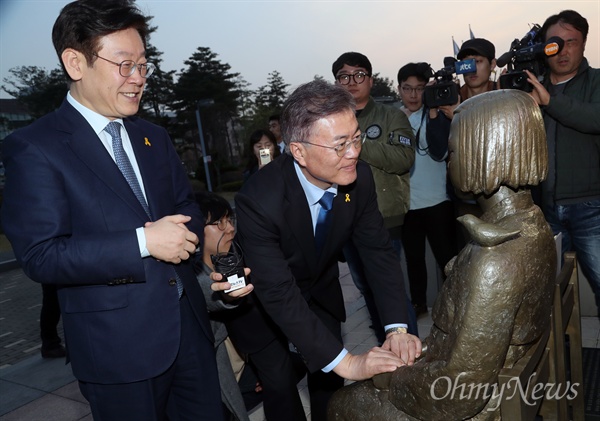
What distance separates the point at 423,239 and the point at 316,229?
8.89 feet

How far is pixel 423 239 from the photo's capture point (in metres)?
4.85

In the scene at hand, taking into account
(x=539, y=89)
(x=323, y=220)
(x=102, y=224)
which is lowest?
(x=323, y=220)

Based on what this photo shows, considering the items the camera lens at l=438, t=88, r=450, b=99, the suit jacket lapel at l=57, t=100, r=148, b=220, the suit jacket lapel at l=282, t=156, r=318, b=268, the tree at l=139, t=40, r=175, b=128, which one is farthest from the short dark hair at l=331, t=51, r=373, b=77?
the tree at l=139, t=40, r=175, b=128

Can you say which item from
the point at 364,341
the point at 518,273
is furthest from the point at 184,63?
the point at 518,273

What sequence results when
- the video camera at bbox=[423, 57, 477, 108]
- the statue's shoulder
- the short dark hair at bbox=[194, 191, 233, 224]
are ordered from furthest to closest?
1. the video camera at bbox=[423, 57, 477, 108]
2. the short dark hair at bbox=[194, 191, 233, 224]
3. the statue's shoulder

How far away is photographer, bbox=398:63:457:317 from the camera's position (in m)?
4.55

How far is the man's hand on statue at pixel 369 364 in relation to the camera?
191cm

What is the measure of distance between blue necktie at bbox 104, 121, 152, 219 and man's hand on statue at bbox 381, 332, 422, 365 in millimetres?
1091

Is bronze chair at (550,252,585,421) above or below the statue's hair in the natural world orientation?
below

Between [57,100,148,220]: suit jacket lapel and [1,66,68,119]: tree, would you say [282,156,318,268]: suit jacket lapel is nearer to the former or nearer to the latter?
[57,100,148,220]: suit jacket lapel

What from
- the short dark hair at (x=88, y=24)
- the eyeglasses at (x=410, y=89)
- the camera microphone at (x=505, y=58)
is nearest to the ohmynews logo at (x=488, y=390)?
the short dark hair at (x=88, y=24)

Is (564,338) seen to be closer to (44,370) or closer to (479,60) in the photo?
(479,60)

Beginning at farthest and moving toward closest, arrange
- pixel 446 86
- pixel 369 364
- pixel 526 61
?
pixel 446 86 < pixel 526 61 < pixel 369 364

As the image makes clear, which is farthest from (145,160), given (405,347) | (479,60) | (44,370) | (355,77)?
(44,370)
